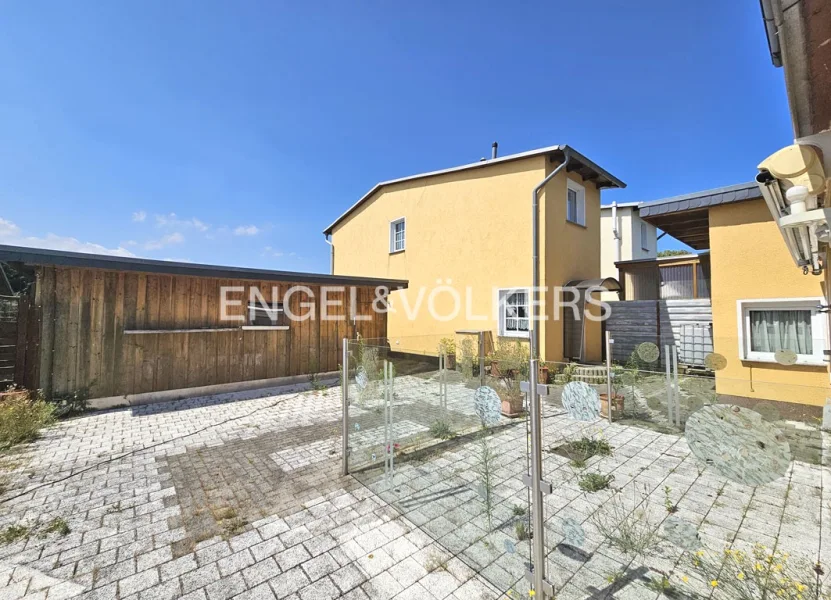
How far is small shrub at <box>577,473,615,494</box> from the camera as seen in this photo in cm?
312

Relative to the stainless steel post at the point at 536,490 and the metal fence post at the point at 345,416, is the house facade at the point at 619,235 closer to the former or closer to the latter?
the metal fence post at the point at 345,416

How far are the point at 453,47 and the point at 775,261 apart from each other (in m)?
7.42

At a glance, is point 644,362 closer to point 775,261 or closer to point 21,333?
point 775,261

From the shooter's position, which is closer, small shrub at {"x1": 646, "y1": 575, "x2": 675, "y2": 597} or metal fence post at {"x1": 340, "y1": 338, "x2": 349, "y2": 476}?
small shrub at {"x1": 646, "y1": 575, "x2": 675, "y2": 597}

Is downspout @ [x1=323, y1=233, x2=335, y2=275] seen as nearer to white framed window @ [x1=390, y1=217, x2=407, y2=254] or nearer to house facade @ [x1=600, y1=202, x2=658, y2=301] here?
white framed window @ [x1=390, y1=217, x2=407, y2=254]

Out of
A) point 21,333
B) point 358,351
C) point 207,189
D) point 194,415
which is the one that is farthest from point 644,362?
point 207,189

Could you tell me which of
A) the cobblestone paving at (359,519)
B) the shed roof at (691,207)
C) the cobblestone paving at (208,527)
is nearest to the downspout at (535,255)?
the shed roof at (691,207)

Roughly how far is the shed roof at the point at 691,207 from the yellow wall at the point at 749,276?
0.21 metres

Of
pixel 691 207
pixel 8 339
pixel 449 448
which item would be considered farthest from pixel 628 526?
pixel 8 339

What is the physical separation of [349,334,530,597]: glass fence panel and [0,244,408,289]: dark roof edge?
4743mm

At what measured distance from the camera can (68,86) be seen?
6.96m

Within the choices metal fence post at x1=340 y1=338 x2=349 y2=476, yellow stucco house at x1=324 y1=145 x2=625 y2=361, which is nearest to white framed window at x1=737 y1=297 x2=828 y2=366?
yellow stucco house at x1=324 y1=145 x2=625 y2=361

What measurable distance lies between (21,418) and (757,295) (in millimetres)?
11334

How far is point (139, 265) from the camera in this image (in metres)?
6.05
